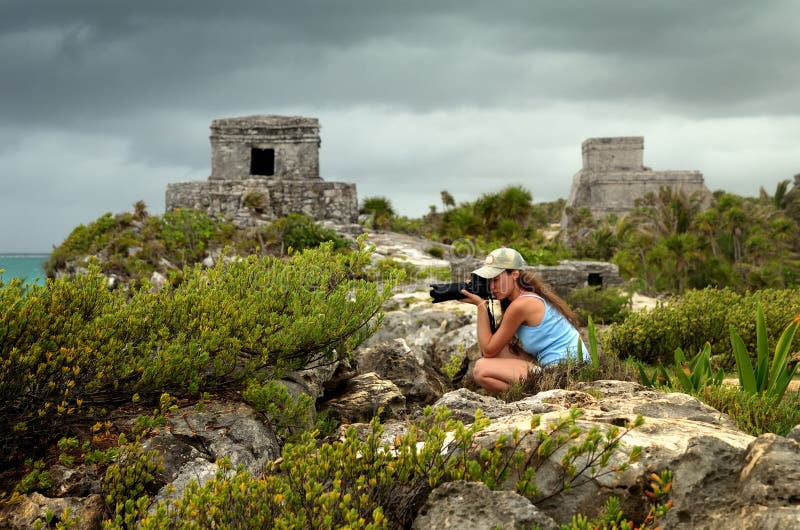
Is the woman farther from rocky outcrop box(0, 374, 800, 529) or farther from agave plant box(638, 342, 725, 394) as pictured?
rocky outcrop box(0, 374, 800, 529)

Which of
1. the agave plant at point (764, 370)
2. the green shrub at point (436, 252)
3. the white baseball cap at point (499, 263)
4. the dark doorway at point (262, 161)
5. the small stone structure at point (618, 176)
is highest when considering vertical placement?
the small stone structure at point (618, 176)

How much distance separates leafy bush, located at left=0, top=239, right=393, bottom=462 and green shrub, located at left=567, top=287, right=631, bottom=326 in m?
7.85

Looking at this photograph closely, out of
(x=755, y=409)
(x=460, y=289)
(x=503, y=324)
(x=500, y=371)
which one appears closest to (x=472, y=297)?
(x=460, y=289)

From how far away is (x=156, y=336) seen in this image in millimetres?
3783

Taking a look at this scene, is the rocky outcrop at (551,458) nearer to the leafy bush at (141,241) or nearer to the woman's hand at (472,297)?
the woman's hand at (472,297)

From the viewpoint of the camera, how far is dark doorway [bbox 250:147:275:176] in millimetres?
21922

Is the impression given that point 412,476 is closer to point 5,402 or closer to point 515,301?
point 5,402

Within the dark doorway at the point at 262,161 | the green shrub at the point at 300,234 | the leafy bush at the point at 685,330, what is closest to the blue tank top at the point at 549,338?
the leafy bush at the point at 685,330

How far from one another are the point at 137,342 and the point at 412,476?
2.12 metres

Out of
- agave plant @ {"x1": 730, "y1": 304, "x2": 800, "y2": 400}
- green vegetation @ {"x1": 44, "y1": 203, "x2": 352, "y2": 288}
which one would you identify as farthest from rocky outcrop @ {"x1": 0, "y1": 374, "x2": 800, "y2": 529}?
green vegetation @ {"x1": 44, "y1": 203, "x2": 352, "y2": 288}

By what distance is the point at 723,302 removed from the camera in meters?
9.13

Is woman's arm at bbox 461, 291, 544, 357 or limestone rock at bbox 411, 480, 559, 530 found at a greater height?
woman's arm at bbox 461, 291, 544, 357

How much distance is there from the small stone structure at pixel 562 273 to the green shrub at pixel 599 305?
55 centimetres

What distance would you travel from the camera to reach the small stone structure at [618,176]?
4284cm
